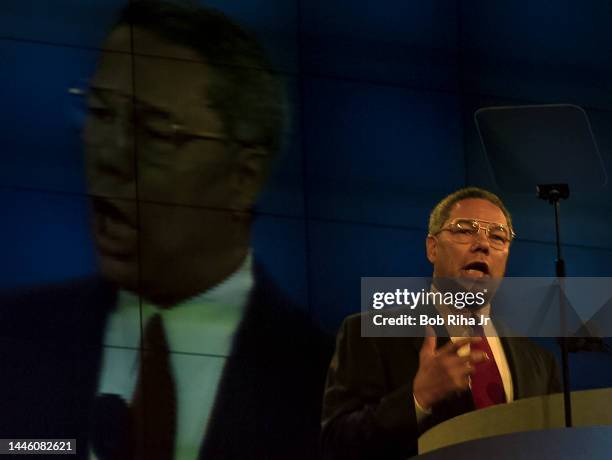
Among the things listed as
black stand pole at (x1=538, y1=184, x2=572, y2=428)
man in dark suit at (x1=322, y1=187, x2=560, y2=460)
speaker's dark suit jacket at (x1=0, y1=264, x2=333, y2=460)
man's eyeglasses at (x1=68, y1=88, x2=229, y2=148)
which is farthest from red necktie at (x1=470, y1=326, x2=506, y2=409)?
man's eyeglasses at (x1=68, y1=88, x2=229, y2=148)

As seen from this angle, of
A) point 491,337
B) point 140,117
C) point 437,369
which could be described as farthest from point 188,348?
point 437,369

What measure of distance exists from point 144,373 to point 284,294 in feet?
2.40

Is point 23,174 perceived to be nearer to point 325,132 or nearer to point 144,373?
point 144,373

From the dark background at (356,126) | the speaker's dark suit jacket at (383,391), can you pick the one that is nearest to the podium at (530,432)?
the speaker's dark suit jacket at (383,391)

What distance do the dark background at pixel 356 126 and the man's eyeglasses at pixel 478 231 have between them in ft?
5.27

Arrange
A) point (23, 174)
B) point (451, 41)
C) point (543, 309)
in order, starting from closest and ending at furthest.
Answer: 1. point (543, 309)
2. point (23, 174)
3. point (451, 41)

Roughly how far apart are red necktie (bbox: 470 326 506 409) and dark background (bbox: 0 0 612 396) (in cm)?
200

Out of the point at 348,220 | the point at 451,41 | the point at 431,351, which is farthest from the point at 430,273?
the point at 431,351

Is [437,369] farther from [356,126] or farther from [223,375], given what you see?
[356,126]

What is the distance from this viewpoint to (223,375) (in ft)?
22.9

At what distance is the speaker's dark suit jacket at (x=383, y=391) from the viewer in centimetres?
495

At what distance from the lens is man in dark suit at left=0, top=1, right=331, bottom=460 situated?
672 centimetres

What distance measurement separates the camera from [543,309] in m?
5.90

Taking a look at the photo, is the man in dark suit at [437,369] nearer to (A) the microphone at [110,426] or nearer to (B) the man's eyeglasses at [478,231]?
(B) the man's eyeglasses at [478,231]
